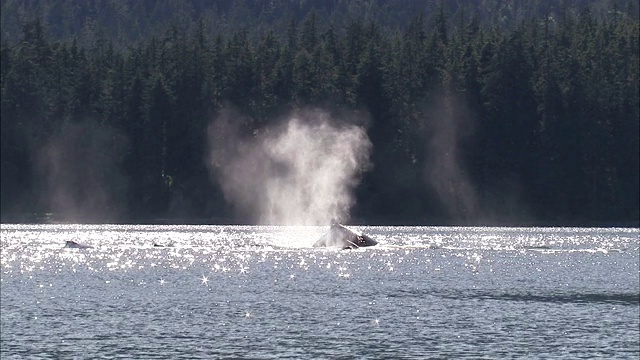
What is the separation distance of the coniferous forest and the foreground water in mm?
46208

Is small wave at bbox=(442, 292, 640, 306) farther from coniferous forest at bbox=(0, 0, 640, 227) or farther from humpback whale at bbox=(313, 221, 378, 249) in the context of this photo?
coniferous forest at bbox=(0, 0, 640, 227)

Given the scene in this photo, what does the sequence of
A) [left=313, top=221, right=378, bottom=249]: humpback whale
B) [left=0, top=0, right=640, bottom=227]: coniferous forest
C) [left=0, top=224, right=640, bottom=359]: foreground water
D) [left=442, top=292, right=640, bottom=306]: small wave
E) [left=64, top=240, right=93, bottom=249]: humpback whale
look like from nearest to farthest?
[left=0, top=224, right=640, bottom=359]: foreground water, [left=442, top=292, right=640, bottom=306]: small wave, [left=313, top=221, right=378, bottom=249]: humpback whale, [left=64, top=240, right=93, bottom=249]: humpback whale, [left=0, top=0, right=640, bottom=227]: coniferous forest

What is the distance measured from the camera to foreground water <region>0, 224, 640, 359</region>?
51.4m

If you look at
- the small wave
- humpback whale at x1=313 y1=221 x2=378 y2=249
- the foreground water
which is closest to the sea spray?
the foreground water

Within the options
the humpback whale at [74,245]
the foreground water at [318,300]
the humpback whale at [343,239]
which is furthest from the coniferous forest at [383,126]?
the humpback whale at [74,245]

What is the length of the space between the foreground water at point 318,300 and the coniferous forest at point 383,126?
46.2m

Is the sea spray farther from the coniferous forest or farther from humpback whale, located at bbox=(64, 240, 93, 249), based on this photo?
humpback whale, located at bbox=(64, 240, 93, 249)

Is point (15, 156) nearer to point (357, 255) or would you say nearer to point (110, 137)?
point (110, 137)

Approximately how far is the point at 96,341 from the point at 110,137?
13181 centimetres

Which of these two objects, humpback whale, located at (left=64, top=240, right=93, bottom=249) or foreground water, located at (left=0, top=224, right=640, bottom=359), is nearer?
foreground water, located at (left=0, top=224, right=640, bottom=359)

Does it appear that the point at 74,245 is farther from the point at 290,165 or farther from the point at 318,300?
the point at 290,165

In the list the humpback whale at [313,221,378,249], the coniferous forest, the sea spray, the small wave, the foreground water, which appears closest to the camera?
the foreground water

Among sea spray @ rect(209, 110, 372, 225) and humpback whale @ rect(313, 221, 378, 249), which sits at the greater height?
sea spray @ rect(209, 110, 372, 225)

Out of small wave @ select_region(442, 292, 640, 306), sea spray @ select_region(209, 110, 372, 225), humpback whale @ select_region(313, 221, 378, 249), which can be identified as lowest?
small wave @ select_region(442, 292, 640, 306)
